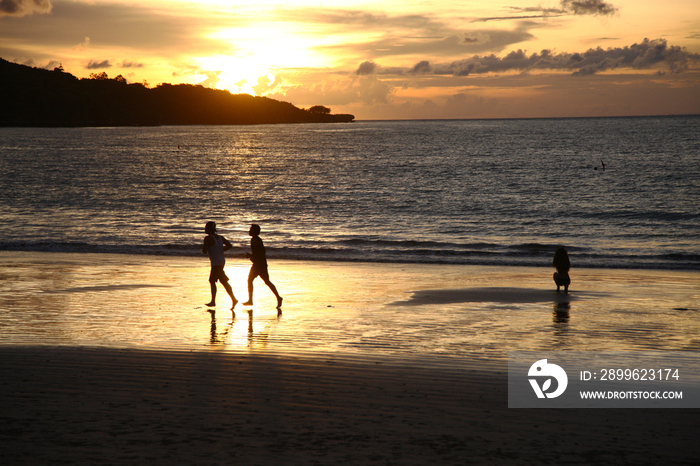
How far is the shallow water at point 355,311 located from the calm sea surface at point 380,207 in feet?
16.3

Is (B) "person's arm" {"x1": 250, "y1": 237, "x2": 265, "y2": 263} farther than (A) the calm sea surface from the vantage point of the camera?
No

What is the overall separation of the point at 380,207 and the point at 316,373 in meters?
32.4

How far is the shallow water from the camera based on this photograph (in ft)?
29.0

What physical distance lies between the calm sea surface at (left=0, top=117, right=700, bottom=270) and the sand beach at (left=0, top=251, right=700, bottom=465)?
870cm

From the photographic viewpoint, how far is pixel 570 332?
32.0ft

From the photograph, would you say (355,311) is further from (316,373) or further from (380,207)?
(380,207)

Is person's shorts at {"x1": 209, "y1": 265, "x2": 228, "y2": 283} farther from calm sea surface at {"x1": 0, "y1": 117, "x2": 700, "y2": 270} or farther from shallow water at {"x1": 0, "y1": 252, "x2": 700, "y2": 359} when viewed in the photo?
calm sea surface at {"x1": 0, "y1": 117, "x2": 700, "y2": 270}

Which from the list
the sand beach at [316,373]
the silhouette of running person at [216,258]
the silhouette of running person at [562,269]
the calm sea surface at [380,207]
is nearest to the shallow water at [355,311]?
the sand beach at [316,373]

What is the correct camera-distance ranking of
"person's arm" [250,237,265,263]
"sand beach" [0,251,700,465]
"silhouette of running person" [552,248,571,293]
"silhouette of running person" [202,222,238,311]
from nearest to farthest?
"sand beach" [0,251,700,465], "silhouette of running person" [202,222,238,311], "person's arm" [250,237,265,263], "silhouette of running person" [552,248,571,293]

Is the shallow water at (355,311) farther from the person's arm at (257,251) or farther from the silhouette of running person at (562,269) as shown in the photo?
the person's arm at (257,251)

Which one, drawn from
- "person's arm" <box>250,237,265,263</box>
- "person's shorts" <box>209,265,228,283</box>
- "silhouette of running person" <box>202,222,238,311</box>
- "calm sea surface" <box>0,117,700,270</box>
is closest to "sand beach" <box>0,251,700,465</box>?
"silhouette of running person" <box>202,222,238,311</box>

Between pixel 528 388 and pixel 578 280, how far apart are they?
35.4 ft

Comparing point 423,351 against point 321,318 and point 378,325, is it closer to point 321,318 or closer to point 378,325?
point 378,325

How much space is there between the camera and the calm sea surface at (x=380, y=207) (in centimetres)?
2350
